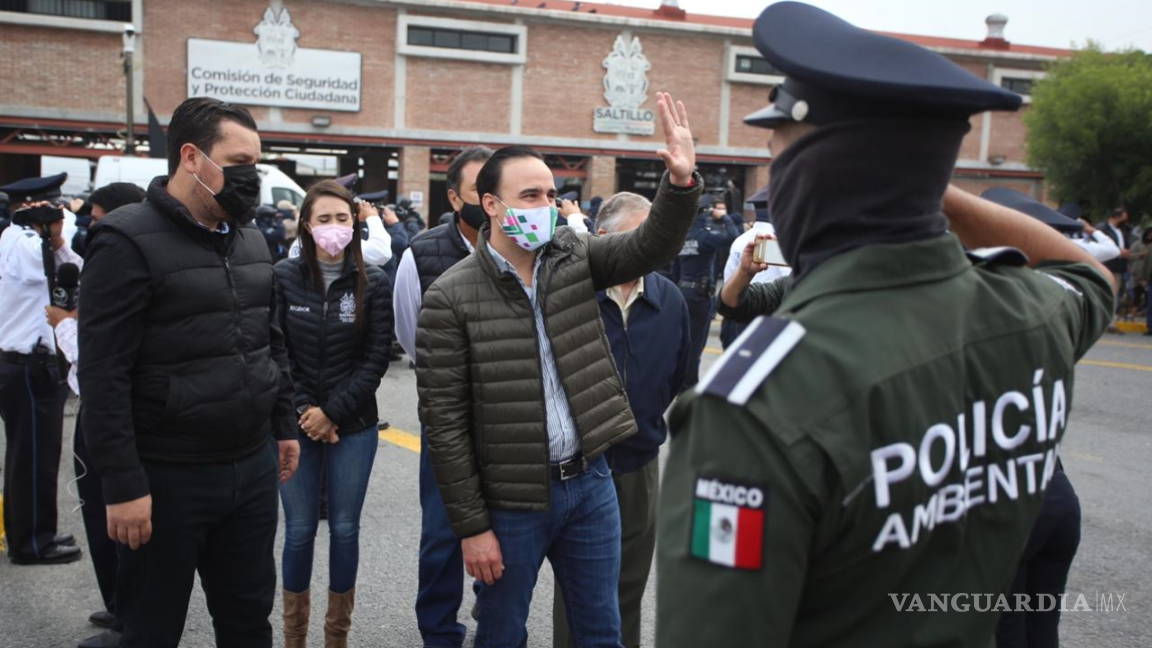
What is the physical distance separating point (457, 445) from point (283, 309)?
5.17 feet

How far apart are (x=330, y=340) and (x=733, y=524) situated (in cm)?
321

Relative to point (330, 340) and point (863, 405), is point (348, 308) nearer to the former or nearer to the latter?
point (330, 340)

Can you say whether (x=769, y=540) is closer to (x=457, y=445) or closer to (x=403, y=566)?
(x=457, y=445)

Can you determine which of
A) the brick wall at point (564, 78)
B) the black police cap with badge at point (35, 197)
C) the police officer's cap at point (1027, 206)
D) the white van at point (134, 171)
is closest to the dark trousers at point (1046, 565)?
the police officer's cap at point (1027, 206)

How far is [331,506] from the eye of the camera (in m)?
4.02

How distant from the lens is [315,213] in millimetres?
4254

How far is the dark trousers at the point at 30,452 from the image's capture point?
195 inches

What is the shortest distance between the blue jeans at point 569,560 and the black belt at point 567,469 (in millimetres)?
19

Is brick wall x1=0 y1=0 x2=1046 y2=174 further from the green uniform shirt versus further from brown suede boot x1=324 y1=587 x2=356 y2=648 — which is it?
the green uniform shirt

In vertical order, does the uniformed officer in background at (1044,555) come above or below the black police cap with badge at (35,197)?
below

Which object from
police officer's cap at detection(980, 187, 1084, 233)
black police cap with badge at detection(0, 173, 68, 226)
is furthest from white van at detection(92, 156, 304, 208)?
police officer's cap at detection(980, 187, 1084, 233)

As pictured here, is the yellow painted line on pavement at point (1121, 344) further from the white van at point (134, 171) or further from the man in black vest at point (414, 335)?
the white van at point (134, 171)

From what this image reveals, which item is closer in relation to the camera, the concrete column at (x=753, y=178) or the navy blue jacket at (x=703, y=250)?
the navy blue jacket at (x=703, y=250)

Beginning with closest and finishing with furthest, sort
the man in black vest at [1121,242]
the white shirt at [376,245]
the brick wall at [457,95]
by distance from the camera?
the white shirt at [376,245]
the man in black vest at [1121,242]
the brick wall at [457,95]
